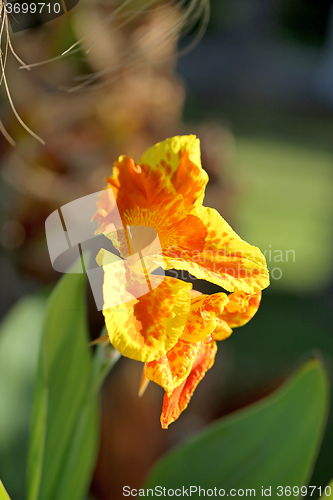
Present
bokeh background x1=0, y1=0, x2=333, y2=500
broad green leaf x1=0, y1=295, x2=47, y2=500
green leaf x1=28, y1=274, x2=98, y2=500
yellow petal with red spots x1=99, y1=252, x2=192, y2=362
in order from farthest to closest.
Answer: bokeh background x1=0, y1=0, x2=333, y2=500
broad green leaf x1=0, y1=295, x2=47, y2=500
green leaf x1=28, y1=274, x2=98, y2=500
yellow petal with red spots x1=99, y1=252, x2=192, y2=362

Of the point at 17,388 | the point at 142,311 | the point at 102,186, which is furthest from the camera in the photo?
the point at 102,186

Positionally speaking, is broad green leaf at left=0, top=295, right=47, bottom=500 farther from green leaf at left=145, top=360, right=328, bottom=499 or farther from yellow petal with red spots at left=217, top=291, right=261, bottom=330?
yellow petal with red spots at left=217, top=291, right=261, bottom=330

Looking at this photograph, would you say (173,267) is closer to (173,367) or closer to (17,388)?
(173,367)

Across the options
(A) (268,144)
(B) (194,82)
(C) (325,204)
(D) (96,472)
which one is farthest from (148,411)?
(B) (194,82)

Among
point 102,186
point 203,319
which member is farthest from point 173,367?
point 102,186

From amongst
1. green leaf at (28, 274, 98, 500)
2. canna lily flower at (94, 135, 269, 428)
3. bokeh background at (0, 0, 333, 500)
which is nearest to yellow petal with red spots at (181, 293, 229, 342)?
canna lily flower at (94, 135, 269, 428)

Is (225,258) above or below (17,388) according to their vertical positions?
above

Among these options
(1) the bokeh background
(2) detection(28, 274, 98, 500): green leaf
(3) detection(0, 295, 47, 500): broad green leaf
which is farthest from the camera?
(1) the bokeh background
